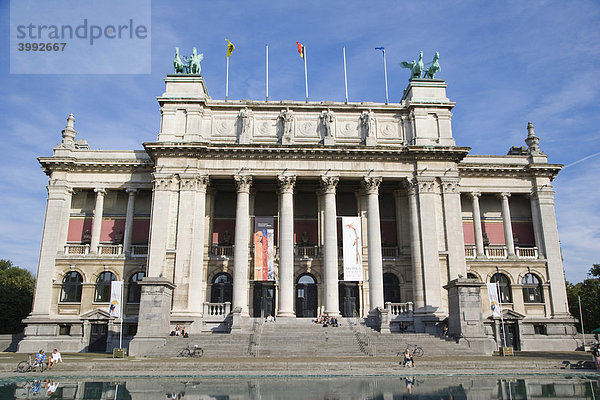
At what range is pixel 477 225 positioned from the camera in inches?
1951

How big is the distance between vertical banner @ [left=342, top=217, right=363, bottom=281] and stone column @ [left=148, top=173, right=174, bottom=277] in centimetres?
1589

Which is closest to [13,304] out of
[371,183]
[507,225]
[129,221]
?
[129,221]

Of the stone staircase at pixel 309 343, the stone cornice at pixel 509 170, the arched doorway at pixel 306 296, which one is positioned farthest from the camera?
the stone cornice at pixel 509 170

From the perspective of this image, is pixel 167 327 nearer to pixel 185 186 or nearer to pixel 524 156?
pixel 185 186

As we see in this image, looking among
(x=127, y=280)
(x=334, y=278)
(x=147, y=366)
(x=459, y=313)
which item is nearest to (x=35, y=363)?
(x=147, y=366)

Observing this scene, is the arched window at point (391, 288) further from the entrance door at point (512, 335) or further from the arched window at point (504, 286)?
the entrance door at point (512, 335)

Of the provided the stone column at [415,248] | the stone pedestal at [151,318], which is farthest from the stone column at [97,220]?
the stone column at [415,248]

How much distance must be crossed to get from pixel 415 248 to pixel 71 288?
1283 inches

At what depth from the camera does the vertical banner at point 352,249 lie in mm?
42375

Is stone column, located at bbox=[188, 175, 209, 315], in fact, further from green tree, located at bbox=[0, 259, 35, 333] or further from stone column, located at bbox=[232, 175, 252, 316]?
green tree, located at bbox=[0, 259, 35, 333]

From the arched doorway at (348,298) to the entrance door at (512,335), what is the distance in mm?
14013

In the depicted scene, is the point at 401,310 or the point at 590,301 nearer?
the point at 401,310

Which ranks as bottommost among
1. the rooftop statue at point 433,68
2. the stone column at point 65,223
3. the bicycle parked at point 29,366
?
the bicycle parked at point 29,366

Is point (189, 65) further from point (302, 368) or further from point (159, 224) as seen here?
point (302, 368)
